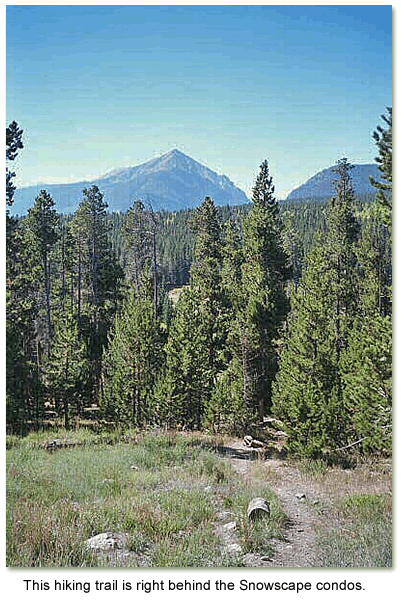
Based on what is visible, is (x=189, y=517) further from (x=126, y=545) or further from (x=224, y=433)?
(x=224, y=433)

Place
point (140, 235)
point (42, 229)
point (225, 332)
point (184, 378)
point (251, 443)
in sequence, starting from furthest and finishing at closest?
point (140, 235) → point (42, 229) → point (225, 332) → point (184, 378) → point (251, 443)

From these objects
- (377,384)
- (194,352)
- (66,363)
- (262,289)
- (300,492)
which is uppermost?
(262,289)

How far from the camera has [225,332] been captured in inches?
976

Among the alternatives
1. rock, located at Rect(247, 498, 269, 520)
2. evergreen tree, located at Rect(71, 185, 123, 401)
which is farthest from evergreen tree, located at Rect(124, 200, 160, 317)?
rock, located at Rect(247, 498, 269, 520)

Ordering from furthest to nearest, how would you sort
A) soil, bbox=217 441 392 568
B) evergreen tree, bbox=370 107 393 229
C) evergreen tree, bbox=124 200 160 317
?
evergreen tree, bbox=124 200 160 317 → evergreen tree, bbox=370 107 393 229 → soil, bbox=217 441 392 568

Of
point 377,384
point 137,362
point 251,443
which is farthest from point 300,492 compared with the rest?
point 137,362

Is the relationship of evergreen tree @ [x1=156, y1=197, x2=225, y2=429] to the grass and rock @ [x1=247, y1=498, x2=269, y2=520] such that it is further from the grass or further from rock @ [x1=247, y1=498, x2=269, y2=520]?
rock @ [x1=247, y1=498, x2=269, y2=520]

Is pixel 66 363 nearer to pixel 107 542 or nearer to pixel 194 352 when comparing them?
pixel 194 352

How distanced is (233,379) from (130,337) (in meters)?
5.13

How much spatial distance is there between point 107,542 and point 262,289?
1800cm

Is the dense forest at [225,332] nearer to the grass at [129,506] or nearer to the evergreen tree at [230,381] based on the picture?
the evergreen tree at [230,381]

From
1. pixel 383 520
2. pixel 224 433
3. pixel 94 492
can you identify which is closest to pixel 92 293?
pixel 224 433

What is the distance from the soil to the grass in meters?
0.24

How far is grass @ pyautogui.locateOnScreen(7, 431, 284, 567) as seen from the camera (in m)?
5.62
